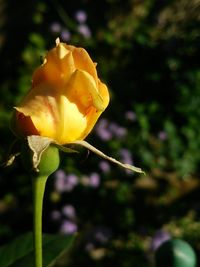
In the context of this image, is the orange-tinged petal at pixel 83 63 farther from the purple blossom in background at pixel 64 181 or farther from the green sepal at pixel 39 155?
the purple blossom in background at pixel 64 181

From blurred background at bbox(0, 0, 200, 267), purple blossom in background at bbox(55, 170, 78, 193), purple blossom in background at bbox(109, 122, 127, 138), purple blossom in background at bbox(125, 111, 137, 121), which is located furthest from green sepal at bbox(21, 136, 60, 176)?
purple blossom in background at bbox(125, 111, 137, 121)

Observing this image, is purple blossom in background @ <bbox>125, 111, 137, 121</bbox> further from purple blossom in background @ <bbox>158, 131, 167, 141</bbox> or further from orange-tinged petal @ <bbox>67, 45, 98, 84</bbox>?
orange-tinged petal @ <bbox>67, 45, 98, 84</bbox>

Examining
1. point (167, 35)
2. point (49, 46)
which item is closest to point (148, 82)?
point (167, 35)

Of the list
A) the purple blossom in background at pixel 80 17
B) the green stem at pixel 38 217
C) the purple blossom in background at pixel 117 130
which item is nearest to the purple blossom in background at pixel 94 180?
the purple blossom in background at pixel 117 130

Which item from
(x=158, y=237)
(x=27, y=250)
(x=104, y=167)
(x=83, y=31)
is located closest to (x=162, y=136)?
(x=104, y=167)

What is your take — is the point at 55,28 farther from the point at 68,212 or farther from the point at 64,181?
the point at 68,212

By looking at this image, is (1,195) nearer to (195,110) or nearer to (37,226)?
(195,110)

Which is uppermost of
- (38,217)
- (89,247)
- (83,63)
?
(83,63)
